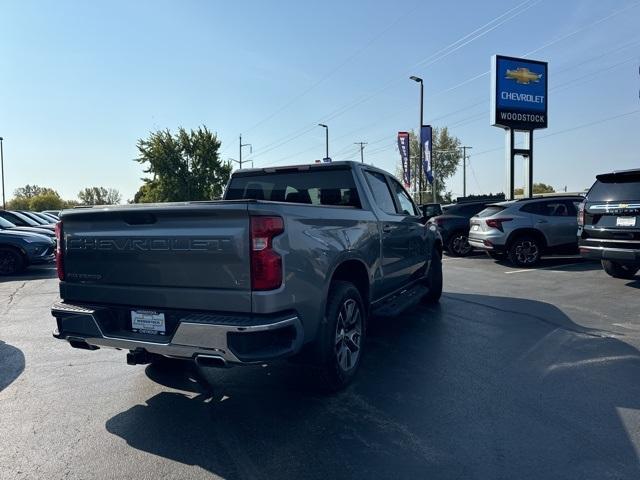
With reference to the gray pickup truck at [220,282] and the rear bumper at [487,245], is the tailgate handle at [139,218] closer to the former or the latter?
the gray pickup truck at [220,282]

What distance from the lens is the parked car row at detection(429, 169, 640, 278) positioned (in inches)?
317

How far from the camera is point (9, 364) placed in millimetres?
5109

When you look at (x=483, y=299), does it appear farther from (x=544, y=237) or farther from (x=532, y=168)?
(x=532, y=168)

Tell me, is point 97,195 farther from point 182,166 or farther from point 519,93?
point 519,93

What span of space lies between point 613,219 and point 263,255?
24.0ft

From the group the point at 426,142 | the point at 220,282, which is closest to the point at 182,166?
the point at 426,142

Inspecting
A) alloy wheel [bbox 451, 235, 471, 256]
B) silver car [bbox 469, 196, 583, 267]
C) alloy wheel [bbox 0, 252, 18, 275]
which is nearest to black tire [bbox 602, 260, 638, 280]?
silver car [bbox 469, 196, 583, 267]

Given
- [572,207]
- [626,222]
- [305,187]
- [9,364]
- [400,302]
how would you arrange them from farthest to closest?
[572,207]
[626,222]
[400,302]
[305,187]
[9,364]

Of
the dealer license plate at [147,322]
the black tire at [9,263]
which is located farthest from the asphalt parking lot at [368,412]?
the black tire at [9,263]

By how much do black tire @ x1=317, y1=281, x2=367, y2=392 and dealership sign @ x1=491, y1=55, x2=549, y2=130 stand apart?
56.0 ft

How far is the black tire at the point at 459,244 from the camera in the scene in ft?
47.0

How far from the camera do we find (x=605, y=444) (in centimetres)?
319

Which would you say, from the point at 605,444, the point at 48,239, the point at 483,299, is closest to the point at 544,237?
the point at 483,299

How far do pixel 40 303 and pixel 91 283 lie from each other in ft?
18.2
